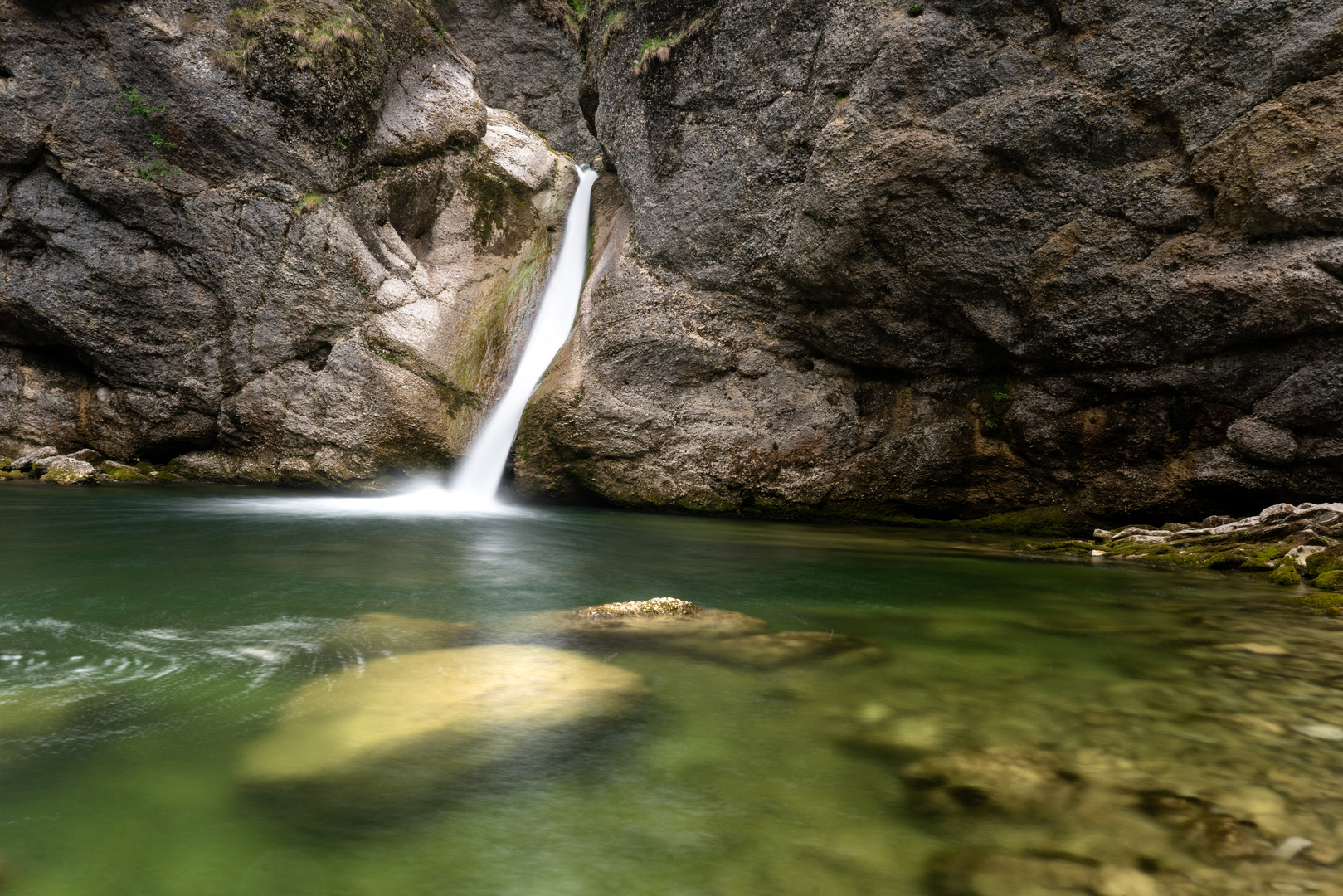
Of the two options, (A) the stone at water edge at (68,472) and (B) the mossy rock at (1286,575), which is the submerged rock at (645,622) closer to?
(B) the mossy rock at (1286,575)

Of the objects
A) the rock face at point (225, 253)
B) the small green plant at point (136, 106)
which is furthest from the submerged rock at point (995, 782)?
the small green plant at point (136, 106)

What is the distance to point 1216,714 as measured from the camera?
9.57ft

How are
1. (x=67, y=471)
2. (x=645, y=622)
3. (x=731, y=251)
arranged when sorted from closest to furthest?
(x=645, y=622) → (x=731, y=251) → (x=67, y=471)

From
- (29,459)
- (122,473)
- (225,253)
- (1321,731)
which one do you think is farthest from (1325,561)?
(29,459)

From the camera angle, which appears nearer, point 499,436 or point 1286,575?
point 1286,575

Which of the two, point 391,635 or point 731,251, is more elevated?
point 731,251

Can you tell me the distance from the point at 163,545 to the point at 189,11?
982cm

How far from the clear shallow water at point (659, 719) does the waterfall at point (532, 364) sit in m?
5.37

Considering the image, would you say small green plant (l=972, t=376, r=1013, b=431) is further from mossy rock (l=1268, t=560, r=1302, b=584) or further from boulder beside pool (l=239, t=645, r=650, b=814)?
boulder beside pool (l=239, t=645, r=650, b=814)

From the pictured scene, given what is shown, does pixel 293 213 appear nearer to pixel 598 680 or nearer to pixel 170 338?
pixel 170 338

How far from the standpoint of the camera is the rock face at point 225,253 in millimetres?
11922

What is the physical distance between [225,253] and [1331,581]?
1428 centimetres

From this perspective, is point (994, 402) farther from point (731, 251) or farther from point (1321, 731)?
point (1321, 731)

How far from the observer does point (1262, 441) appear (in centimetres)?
829
